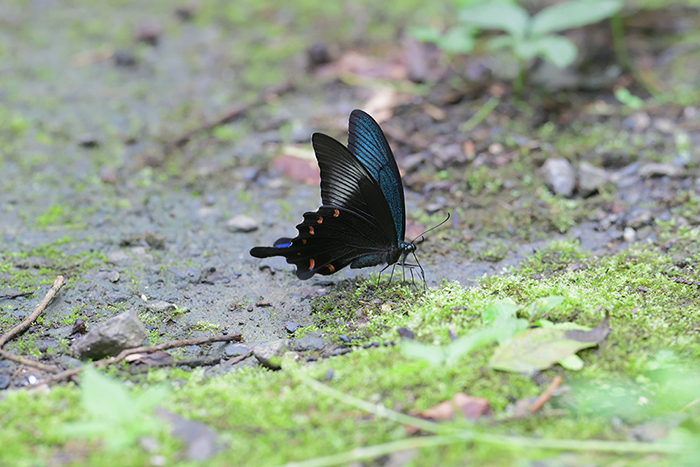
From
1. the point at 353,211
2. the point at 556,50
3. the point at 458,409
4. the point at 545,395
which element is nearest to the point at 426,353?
the point at 458,409

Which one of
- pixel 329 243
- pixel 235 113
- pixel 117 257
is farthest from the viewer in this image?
pixel 235 113

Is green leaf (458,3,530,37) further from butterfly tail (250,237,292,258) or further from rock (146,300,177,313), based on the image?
rock (146,300,177,313)

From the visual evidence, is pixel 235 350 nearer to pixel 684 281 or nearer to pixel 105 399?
pixel 105 399

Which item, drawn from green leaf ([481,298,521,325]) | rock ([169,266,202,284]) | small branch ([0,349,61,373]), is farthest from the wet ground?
green leaf ([481,298,521,325])

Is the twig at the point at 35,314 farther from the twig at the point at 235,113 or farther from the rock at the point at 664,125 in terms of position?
the rock at the point at 664,125

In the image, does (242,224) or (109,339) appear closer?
(109,339)

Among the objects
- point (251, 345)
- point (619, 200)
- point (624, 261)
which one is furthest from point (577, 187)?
point (251, 345)

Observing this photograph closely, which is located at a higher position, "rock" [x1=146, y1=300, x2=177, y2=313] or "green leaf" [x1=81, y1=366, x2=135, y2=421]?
"green leaf" [x1=81, y1=366, x2=135, y2=421]
